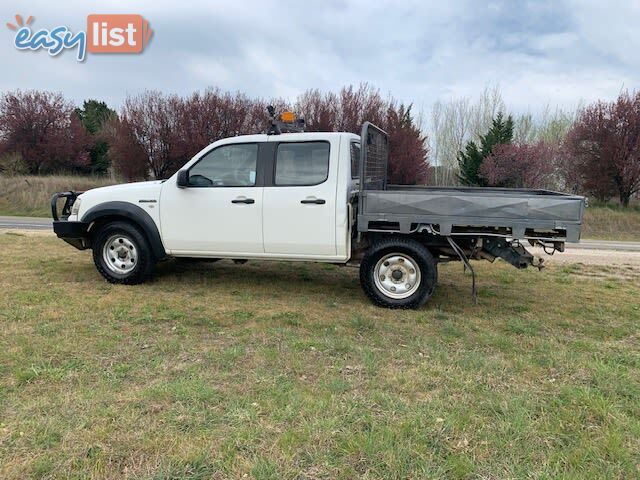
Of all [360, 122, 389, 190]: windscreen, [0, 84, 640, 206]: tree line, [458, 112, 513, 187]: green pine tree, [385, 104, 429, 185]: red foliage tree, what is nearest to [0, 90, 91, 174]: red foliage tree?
[0, 84, 640, 206]: tree line

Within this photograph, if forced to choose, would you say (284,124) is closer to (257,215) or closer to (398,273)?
(257,215)

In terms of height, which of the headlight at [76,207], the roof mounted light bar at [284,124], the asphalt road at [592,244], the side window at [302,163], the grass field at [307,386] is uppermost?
the roof mounted light bar at [284,124]

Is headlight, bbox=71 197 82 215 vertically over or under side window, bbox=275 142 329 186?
under

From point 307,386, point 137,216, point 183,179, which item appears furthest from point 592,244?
point 307,386

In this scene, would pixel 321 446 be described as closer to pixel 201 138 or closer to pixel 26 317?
pixel 26 317

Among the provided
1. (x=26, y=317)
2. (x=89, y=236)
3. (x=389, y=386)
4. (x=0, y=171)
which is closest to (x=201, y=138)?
(x=0, y=171)

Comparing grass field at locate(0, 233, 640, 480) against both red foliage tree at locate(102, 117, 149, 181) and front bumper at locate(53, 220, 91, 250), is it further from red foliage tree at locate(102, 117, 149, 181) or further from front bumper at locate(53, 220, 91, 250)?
red foliage tree at locate(102, 117, 149, 181)

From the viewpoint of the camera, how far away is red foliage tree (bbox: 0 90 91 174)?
97.0 ft

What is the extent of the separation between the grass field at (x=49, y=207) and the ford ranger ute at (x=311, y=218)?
16.5m

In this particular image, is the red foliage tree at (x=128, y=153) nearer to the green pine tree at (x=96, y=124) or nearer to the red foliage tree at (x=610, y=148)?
the green pine tree at (x=96, y=124)

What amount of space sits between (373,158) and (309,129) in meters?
21.4

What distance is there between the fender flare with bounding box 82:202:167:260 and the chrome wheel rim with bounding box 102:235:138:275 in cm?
30

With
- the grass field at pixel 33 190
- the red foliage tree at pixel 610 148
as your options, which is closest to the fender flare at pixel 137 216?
the grass field at pixel 33 190

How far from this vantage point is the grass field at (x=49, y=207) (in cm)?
2052
